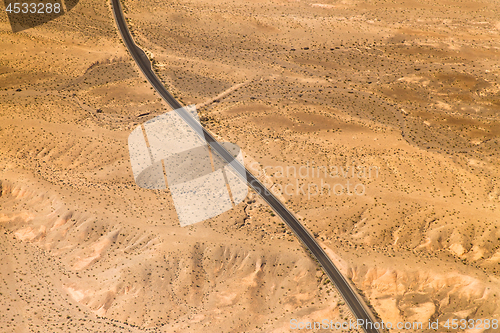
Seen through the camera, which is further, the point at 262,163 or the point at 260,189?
the point at 262,163

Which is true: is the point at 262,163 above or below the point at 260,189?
above

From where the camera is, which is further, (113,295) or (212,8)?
(212,8)

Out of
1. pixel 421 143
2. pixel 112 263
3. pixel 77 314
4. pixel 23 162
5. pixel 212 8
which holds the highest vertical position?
pixel 212 8

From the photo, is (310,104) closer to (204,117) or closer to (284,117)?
(284,117)

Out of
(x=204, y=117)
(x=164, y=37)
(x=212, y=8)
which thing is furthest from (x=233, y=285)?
(x=212, y=8)

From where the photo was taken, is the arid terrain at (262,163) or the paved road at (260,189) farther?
the arid terrain at (262,163)
